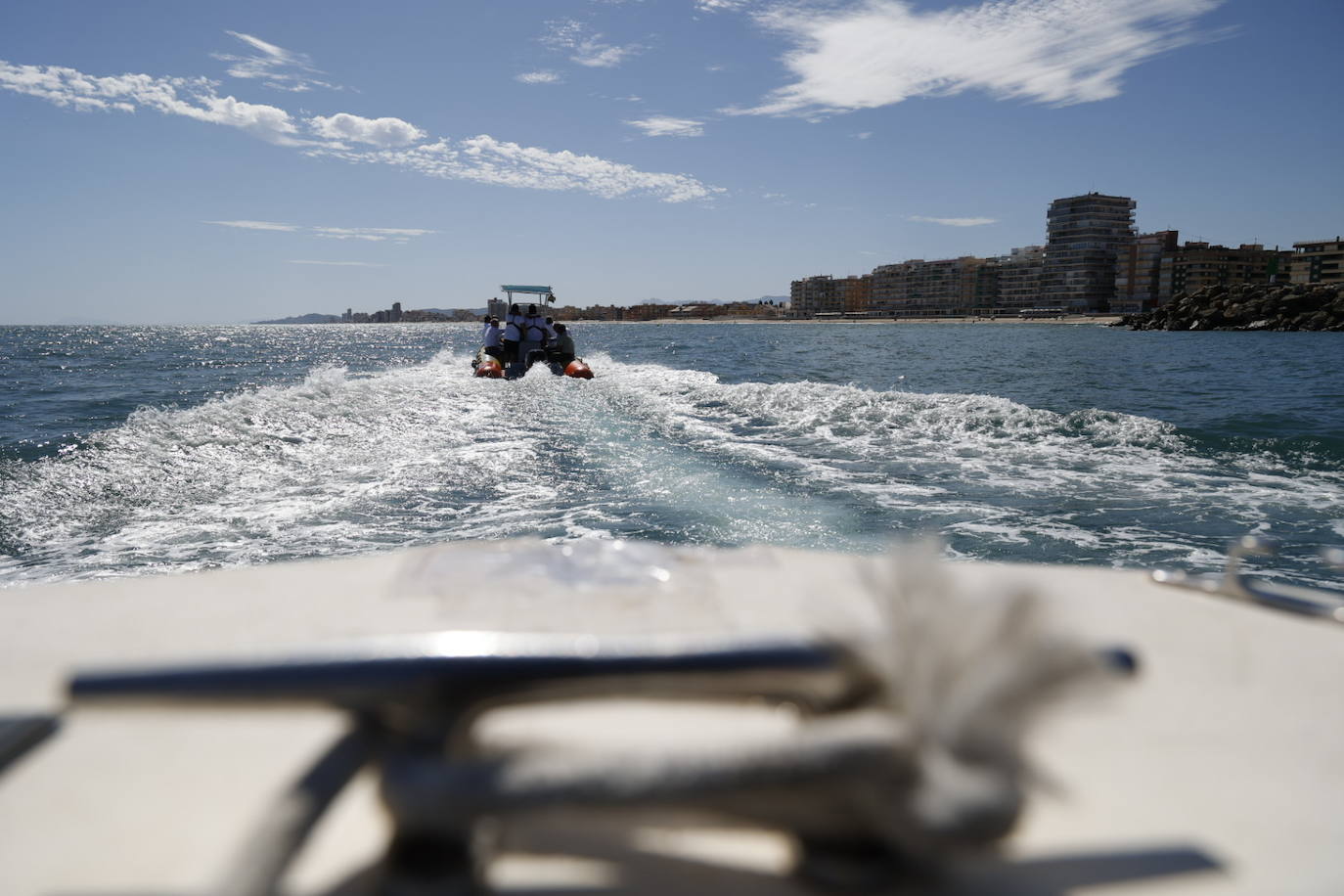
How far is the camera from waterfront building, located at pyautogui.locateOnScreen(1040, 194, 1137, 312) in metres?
125

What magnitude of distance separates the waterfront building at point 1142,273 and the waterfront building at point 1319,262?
1574cm

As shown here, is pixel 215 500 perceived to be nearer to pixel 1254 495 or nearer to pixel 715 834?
pixel 715 834

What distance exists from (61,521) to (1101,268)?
145 m

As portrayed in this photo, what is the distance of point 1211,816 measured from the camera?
3.68ft

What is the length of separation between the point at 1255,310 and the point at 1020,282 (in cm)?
6707

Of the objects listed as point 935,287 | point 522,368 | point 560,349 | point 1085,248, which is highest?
point 1085,248

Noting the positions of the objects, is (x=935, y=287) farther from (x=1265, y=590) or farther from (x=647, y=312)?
(x=1265, y=590)

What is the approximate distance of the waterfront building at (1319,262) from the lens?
96.4m

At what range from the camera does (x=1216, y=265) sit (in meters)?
109

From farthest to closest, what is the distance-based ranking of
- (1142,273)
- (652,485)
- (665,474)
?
(1142,273), (665,474), (652,485)

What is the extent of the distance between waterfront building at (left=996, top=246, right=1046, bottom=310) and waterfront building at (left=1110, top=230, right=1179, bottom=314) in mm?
14484

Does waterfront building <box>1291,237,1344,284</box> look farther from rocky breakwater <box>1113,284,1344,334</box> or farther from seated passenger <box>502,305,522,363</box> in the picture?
seated passenger <box>502,305,522,363</box>

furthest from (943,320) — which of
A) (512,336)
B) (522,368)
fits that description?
(522,368)

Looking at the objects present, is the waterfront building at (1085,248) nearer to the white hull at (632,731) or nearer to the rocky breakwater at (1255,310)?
the rocky breakwater at (1255,310)
